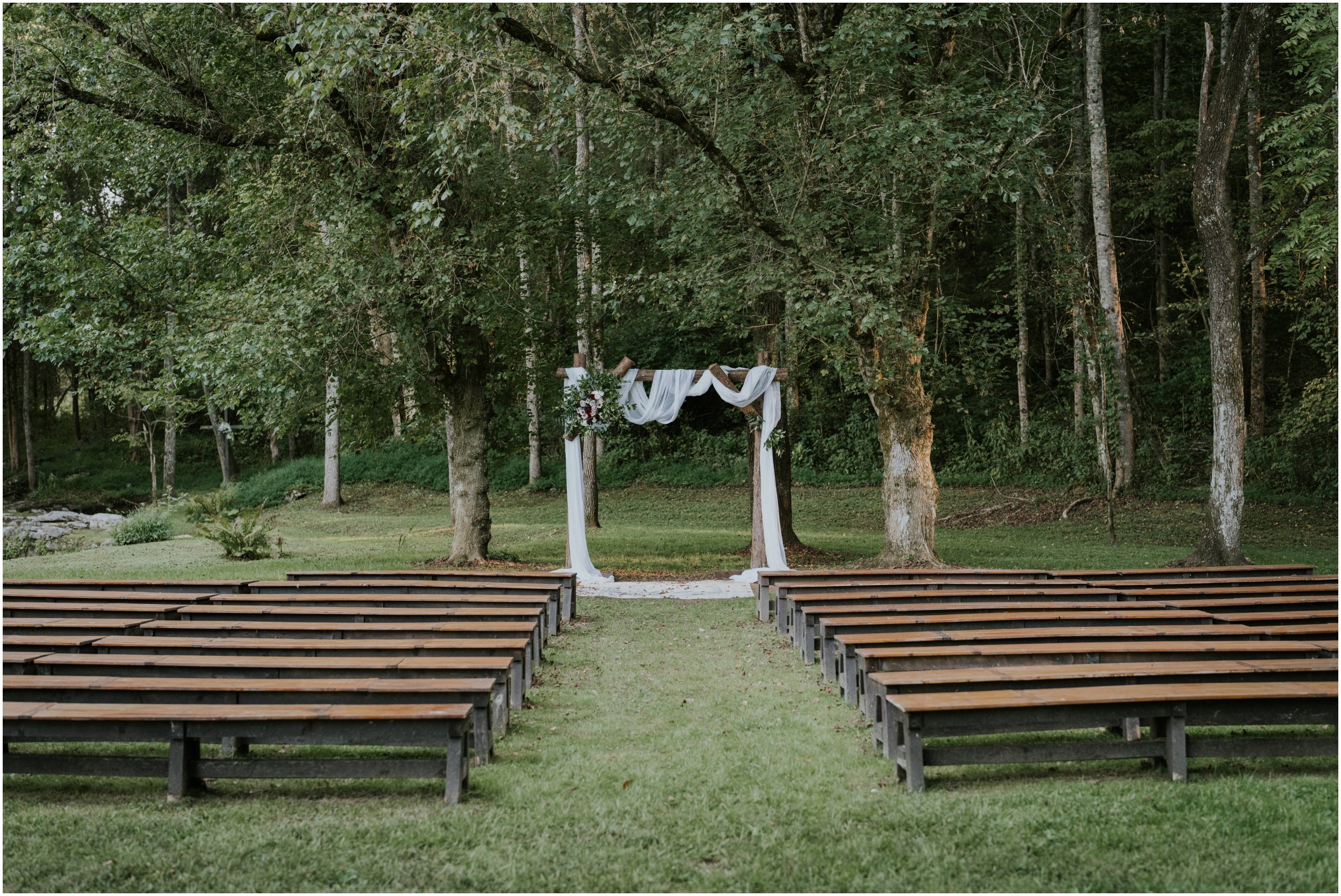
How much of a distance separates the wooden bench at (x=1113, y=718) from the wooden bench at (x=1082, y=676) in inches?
7.4

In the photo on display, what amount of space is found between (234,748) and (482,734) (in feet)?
4.98

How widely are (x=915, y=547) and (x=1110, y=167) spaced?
46.0 feet

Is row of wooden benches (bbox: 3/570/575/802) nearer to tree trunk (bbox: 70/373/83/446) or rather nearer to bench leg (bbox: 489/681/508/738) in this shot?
bench leg (bbox: 489/681/508/738)

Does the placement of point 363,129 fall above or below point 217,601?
above

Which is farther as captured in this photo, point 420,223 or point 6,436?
point 6,436

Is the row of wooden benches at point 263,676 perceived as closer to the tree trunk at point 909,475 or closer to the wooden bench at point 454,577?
the wooden bench at point 454,577

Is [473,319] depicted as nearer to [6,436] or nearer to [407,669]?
[407,669]

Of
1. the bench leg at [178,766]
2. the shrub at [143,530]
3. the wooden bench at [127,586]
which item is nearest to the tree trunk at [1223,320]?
the wooden bench at [127,586]

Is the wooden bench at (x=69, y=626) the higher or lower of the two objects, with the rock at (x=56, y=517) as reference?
higher

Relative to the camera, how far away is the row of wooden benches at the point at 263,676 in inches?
169

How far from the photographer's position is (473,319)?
39.9 ft

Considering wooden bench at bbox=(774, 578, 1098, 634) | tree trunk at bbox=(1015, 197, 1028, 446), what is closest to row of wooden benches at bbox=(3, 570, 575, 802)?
wooden bench at bbox=(774, 578, 1098, 634)

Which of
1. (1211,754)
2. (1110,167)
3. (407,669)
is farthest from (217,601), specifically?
(1110,167)

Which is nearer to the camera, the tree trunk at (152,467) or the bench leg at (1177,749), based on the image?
the bench leg at (1177,749)
